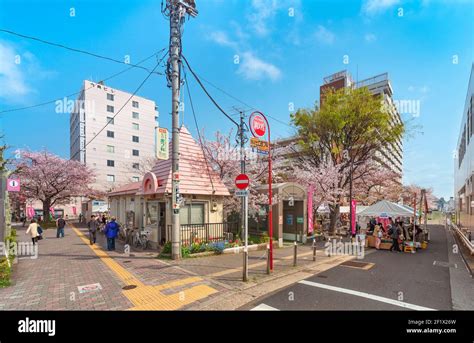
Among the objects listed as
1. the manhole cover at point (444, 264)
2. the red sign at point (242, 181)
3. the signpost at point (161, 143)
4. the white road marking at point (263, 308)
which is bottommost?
the manhole cover at point (444, 264)

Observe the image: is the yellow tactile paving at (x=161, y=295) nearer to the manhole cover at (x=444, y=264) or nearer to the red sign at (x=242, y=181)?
the red sign at (x=242, y=181)

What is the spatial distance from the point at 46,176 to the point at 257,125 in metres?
28.2

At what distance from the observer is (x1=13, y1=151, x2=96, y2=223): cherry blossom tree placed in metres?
25.6

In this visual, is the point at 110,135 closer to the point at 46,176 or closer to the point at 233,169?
the point at 46,176

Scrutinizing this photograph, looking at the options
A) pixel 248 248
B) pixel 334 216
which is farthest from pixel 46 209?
pixel 334 216

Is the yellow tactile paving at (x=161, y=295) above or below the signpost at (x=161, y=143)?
below

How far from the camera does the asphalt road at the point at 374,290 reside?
17.7 ft

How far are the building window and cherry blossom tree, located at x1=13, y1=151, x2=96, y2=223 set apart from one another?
23623mm

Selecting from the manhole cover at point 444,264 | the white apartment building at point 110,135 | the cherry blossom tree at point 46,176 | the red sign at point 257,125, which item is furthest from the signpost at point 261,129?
the white apartment building at point 110,135

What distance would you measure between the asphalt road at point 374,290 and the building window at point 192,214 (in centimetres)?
614

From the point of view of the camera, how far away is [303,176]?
18344 mm

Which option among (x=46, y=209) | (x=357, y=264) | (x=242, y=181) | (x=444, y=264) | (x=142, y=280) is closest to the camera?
(x=142, y=280)

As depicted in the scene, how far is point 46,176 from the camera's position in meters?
25.8
